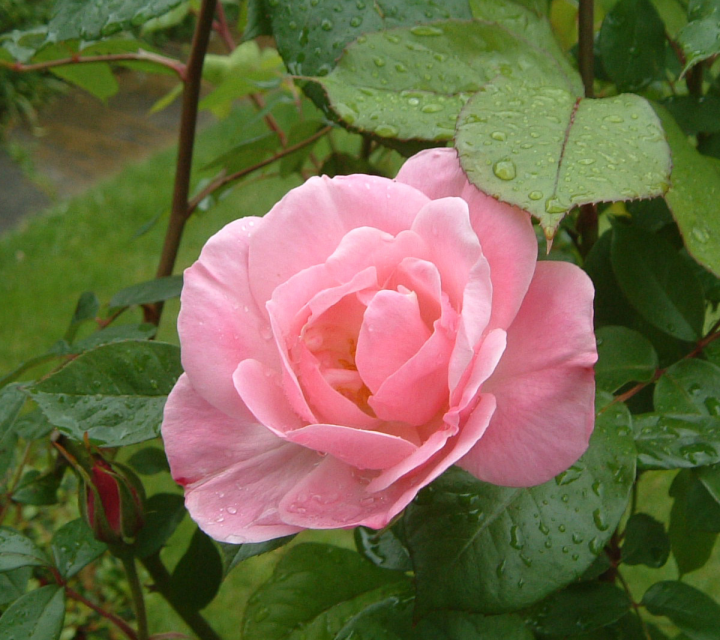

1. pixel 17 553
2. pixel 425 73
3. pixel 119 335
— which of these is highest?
pixel 425 73

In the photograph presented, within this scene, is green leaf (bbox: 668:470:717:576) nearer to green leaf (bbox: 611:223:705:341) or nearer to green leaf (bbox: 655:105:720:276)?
green leaf (bbox: 611:223:705:341)

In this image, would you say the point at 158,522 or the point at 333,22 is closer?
the point at 333,22

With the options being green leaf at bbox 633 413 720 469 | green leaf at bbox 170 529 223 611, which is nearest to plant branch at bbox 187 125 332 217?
green leaf at bbox 170 529 223 611

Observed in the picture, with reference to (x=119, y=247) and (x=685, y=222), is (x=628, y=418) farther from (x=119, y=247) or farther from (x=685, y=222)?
(x=119, y=247)

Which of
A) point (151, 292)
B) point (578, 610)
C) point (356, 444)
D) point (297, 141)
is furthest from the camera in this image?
point (297, 141)

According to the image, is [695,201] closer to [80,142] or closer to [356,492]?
[356,492]

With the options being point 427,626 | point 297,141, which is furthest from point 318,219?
point 297,141

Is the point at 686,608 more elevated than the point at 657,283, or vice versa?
the point at 657,283

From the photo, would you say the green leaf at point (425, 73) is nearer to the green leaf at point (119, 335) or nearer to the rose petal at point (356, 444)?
the rose petal at point (356, 444)
